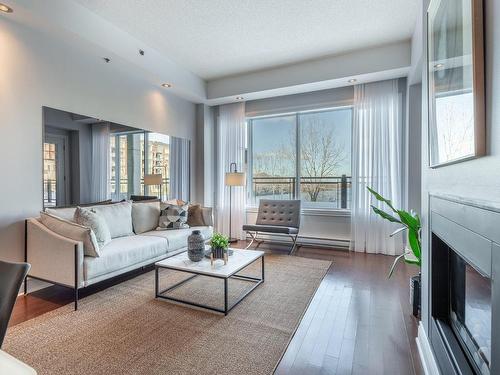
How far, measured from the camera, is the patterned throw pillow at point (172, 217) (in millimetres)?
4031

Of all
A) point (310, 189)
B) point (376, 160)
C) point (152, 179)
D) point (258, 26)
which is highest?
point (258, 26)

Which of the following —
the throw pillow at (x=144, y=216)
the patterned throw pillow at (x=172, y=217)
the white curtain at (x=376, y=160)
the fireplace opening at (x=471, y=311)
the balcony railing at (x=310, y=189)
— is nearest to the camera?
the fireplace opening at (x=471, y=311)

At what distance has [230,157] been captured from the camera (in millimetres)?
5539

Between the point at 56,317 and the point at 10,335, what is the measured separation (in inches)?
12.5

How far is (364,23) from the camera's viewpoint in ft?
11.0

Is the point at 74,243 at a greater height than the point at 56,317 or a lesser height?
greater

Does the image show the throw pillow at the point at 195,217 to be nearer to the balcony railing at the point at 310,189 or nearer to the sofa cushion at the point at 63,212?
the balcony railing at the point at 310,189

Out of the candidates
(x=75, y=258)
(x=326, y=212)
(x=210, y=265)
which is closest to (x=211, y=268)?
(x=210, y=265)

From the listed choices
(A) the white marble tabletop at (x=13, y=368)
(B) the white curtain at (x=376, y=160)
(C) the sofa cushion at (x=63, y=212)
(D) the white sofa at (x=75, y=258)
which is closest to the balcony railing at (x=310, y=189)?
(B) the white curtain at (x=376, y=160)

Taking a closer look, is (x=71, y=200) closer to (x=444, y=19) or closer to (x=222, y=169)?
(x=222, y=169)

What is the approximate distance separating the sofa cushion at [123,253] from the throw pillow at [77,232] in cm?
9

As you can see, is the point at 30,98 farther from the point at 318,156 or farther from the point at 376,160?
the point at 376,160

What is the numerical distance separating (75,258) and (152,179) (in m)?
2.07

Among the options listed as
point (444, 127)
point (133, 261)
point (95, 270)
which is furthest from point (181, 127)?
point (444, 127)
